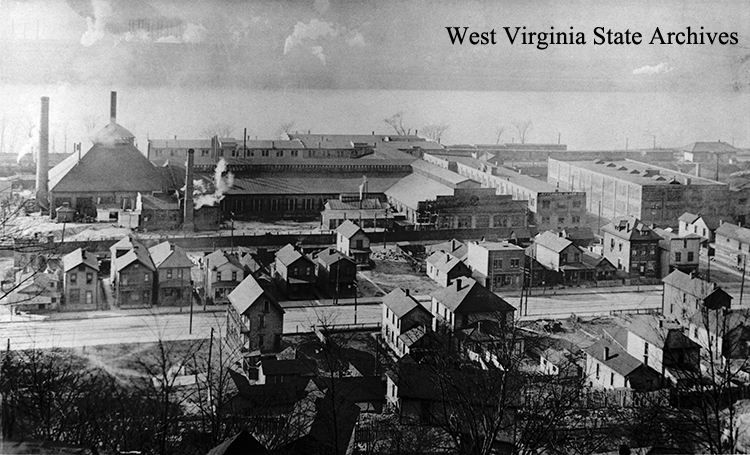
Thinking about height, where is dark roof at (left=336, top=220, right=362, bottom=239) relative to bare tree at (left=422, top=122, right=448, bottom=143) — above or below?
below

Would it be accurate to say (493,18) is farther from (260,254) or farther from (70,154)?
(70,154)

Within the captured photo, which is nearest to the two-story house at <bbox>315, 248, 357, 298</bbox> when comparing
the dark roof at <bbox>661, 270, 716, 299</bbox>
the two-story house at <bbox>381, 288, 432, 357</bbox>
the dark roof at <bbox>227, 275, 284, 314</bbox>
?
the two-story house at <bbox>381, 288, 432, 357</bbox>

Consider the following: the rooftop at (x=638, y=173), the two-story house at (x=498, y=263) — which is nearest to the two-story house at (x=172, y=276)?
the two-story house at (x=498, y=263)

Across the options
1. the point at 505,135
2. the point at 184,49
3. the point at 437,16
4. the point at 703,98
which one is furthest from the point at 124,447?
the point at 703,98

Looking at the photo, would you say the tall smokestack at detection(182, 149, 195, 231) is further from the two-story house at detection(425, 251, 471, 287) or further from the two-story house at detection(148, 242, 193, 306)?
the two-story house at detection(425, 251, 471, 287)

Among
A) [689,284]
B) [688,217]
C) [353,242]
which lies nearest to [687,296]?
[689,284]

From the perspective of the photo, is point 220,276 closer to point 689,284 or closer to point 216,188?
point 216,188

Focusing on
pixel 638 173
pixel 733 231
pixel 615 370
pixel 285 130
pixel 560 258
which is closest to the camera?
pixel 615 370
